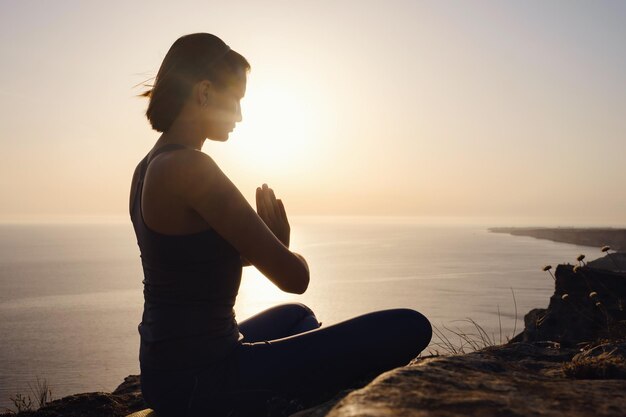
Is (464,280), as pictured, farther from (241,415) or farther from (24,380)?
(241,415)

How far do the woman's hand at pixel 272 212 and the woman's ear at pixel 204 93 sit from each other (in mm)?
576

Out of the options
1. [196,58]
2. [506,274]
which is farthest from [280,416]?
[506,274]

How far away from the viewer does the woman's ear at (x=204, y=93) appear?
9.35 feet

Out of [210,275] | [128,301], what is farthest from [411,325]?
[128,301]

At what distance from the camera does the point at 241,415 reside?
2814 millimetres

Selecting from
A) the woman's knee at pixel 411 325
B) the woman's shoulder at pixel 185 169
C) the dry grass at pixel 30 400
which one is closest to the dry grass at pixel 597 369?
the woman's knee at pixel 411 325

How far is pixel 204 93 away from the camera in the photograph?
2.87 m

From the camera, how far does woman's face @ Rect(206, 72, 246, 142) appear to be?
291 cm

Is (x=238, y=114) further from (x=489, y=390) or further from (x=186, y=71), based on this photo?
(x=489, y=390)

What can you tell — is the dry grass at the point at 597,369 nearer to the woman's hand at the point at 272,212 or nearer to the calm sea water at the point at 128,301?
the woman's hand at the point at 272,212

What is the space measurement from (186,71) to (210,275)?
1.11 metres

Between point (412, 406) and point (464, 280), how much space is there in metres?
112

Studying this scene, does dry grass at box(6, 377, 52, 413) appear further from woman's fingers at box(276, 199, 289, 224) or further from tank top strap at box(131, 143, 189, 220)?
woman's fingers at box(276, 199, 289, 224)

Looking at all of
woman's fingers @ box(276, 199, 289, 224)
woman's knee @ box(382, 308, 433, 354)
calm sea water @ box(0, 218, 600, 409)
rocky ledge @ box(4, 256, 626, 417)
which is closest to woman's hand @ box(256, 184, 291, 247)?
woman's fingers @ box(276, 199, 289, 224)
